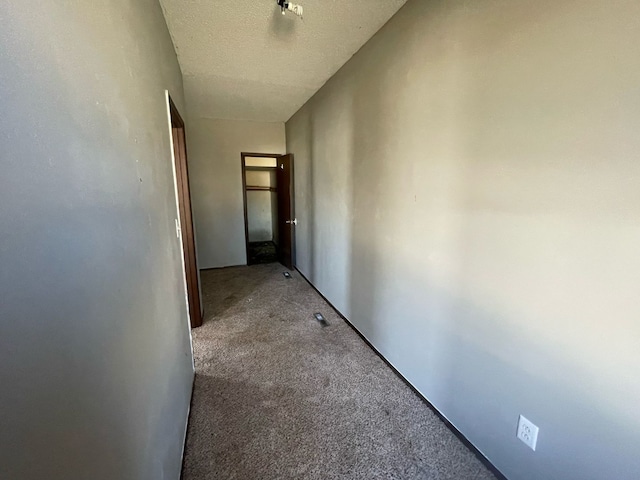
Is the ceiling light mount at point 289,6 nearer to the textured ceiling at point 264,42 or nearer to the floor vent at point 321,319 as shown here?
the textured ceiling at point 264,42

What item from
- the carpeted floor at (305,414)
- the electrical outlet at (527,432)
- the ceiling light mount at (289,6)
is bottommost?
the carpeted floor at (305,414)

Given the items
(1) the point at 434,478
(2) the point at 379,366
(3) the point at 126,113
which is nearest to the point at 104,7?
(3) the point at 126,113

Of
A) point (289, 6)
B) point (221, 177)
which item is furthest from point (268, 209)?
point (289, 6)

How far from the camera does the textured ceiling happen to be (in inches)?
73.1

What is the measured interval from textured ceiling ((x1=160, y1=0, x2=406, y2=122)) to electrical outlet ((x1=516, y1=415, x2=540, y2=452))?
2455mm

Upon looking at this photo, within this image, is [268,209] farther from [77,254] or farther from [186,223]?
[77,254]

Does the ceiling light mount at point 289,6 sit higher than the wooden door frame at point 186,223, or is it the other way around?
the ceiling light mount at point 289,6

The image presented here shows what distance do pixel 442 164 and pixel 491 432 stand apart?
56.4 inches

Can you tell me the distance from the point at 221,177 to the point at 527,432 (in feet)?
15.6

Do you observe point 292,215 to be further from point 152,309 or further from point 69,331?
point 69,331

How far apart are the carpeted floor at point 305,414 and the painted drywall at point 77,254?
52 centimetres

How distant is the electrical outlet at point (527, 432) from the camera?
1.23 metres

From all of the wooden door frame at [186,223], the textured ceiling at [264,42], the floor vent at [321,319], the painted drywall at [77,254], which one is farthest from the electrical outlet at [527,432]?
the wooden door frame at [186,223]

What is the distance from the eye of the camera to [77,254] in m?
0.59
